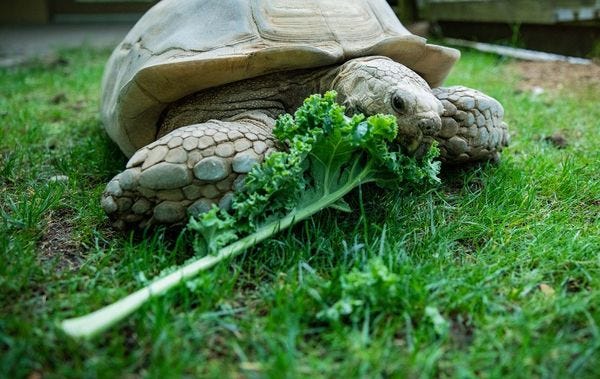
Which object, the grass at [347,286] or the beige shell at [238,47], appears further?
the beige shell at [238,47]

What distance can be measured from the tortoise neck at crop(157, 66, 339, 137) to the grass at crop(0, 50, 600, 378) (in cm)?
50

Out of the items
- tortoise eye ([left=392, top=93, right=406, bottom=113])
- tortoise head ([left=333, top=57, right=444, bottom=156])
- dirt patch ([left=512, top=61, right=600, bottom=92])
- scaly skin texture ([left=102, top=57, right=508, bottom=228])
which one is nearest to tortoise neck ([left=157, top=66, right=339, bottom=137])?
scaly skin texture ([left=102, top=57, right=508, bottom=228])

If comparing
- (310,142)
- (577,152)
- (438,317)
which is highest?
(310,142)

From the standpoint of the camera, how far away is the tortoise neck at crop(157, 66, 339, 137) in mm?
2447

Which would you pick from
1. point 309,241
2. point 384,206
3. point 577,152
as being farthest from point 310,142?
point 577,152

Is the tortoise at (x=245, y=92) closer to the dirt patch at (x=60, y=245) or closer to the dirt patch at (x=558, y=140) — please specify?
the dirt patch at (x=60, y=245)

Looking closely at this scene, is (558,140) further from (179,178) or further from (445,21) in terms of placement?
(445,21)

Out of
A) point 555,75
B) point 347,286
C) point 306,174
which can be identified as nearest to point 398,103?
point 306,174

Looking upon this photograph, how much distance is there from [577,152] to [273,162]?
190 centimetres

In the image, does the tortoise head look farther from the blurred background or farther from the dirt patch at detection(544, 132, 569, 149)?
the blurred background

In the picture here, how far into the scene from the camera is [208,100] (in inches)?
98.0

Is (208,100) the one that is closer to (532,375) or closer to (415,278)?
(415,278)

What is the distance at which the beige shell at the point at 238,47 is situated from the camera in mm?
2289

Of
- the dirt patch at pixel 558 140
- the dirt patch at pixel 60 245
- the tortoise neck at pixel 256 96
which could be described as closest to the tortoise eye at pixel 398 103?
the tortoise neck at pixel 256 96
